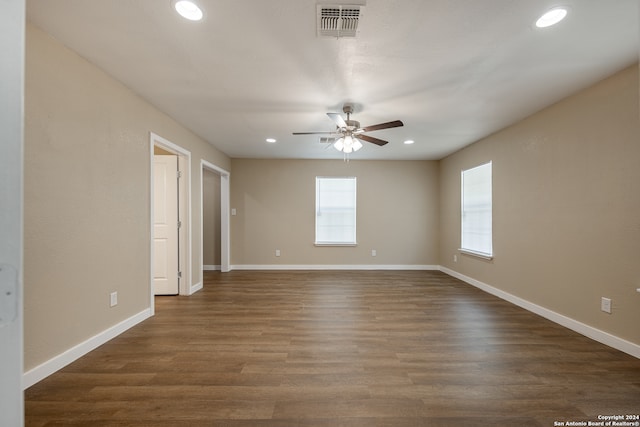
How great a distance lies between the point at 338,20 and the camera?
1785 mm

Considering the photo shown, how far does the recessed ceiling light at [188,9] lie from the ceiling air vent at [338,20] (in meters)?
0.78

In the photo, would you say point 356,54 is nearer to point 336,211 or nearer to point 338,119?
point 338,119

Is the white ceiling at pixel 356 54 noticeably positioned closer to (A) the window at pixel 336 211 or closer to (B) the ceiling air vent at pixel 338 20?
(B) the ceiling air vent at pixel 338 20

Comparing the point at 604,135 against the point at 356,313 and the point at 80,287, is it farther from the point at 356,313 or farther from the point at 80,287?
the point at 80,287

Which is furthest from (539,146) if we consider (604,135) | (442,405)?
(442,405)

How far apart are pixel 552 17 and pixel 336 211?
4.78 metres

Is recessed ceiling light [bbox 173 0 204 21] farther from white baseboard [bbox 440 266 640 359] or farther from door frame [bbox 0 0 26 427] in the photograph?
white baseboard [bbox 440 266 640 359]

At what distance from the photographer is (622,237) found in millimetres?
2441

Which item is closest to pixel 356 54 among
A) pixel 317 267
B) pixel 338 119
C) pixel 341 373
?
pixel 338 119

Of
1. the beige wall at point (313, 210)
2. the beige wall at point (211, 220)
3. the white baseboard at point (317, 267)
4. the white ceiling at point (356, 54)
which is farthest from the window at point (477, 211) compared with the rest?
the beige wall at point (211, 220)

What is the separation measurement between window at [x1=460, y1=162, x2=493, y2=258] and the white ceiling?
1365 millimetres

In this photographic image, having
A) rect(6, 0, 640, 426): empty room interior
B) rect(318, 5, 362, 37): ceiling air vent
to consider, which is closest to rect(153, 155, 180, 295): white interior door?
rect(6, 0, 640, 426): empty room interior

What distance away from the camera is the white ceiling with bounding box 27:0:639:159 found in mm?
1738

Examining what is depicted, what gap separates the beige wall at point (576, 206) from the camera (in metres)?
2.39
